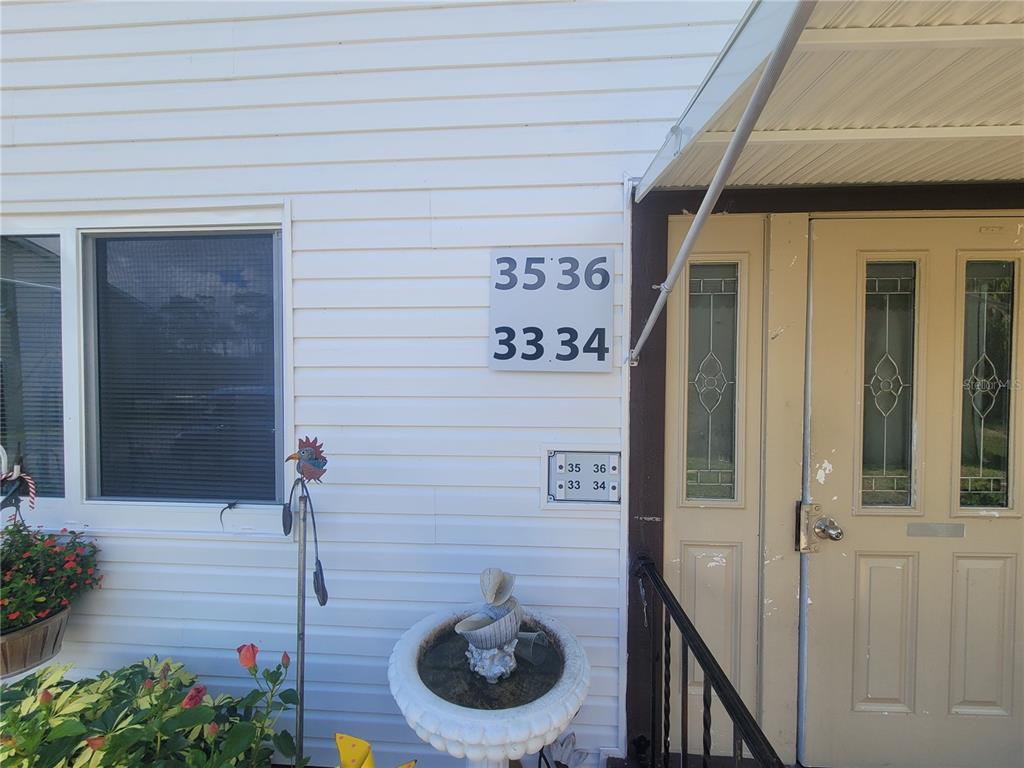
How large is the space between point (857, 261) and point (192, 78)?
2705mm

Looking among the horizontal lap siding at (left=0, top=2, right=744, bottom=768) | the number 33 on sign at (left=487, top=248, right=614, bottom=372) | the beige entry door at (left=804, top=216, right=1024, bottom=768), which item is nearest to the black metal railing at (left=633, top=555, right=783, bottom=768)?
the horizontal lap siding at (left=0, top=2, right=744, bottom=768)

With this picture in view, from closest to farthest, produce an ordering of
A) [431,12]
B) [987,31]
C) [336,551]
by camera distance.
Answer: [987,31] → [431,12] → [336,551]

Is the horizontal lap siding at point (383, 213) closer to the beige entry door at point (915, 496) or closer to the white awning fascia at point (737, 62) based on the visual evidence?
the white awning fascia at point (737, 62)

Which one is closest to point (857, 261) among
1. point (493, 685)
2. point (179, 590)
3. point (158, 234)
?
point (493, 685)

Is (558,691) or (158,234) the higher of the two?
(158,234)

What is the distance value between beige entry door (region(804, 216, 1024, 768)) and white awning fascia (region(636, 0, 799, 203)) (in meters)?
0.91

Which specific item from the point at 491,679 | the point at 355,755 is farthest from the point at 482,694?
the point at 355,755

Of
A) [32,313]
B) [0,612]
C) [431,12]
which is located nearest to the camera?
[0,612]

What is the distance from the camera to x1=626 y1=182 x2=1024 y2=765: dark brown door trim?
1641mm

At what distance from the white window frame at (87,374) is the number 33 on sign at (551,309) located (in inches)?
33.8

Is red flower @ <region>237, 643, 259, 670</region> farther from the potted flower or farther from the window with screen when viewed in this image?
the potted flower

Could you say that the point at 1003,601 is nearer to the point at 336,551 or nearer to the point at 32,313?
the point at 336,551

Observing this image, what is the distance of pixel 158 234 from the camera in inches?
76.9

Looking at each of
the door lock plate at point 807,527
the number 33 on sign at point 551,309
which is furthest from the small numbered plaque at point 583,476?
the door lock plate at point 807,527
